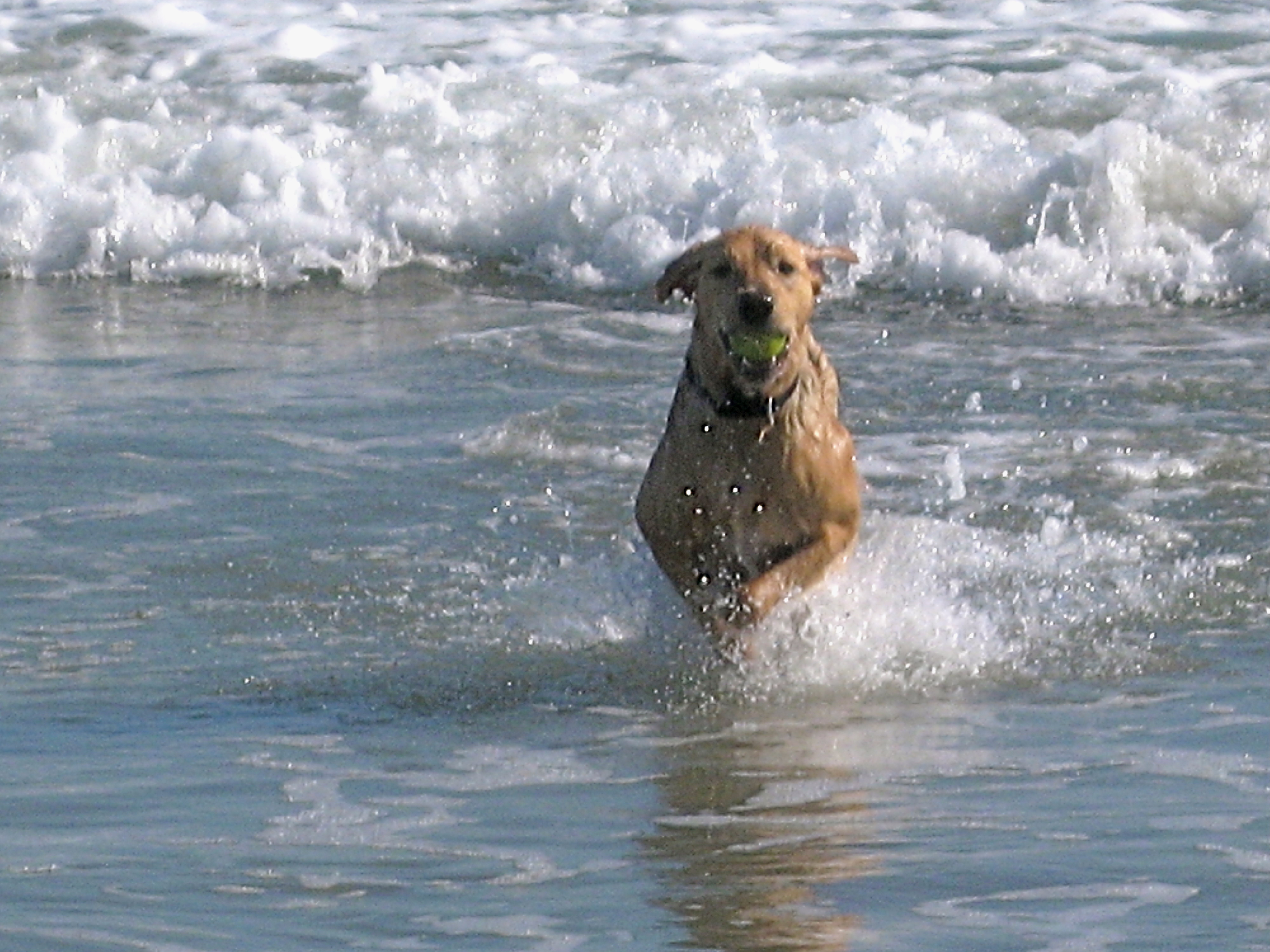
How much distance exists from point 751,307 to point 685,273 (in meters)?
0.47

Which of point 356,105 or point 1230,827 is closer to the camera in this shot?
point 1230,827

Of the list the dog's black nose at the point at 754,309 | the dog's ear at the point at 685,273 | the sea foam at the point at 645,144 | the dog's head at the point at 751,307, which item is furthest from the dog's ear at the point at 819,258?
the sea foam at the point at 645,144

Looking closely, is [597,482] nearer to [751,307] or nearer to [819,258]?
[819,258]

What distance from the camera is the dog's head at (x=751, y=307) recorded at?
6.46 m

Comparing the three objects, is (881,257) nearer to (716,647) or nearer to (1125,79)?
(1125,79)

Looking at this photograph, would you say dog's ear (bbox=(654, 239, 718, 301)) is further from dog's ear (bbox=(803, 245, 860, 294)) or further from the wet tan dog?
dog's ear (bbox=(803, 245, 860, 294))

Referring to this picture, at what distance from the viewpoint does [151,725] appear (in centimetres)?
571

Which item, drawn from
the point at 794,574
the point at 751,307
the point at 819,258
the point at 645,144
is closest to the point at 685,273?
the point at 819,258

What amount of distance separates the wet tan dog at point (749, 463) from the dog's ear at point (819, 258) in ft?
0.19

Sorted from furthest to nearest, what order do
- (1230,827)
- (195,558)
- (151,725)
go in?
(195,558)
(151,725)
(1230,827)

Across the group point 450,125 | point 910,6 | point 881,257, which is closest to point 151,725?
point 881,257

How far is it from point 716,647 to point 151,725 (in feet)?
4.88

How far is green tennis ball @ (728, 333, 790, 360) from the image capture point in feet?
21.2

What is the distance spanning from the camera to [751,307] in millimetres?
6414
